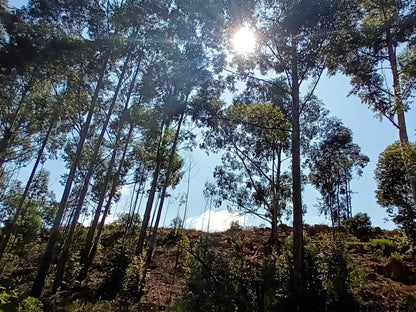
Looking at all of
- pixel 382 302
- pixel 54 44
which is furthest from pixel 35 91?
pixel 382 302

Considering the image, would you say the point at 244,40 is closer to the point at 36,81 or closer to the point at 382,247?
the point at 382,247

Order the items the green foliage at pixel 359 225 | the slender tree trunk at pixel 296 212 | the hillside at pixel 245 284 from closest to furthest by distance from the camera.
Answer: the hillside at pixel 245 284 < the slender tree trunk at pixel 296 212 < the green foliage at pixel 359 225

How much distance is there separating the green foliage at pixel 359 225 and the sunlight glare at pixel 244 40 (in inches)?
478

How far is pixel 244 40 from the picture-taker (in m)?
9.18

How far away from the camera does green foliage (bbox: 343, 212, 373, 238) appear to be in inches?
655

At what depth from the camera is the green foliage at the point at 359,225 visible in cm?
1664

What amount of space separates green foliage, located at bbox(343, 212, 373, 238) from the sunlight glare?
39.9ft

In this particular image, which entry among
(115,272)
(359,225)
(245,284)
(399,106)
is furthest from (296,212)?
(359,225)

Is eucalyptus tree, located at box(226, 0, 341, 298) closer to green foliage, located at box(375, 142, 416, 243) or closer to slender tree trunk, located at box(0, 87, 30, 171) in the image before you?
green foliage, located at box(375, 142, 416, 243)

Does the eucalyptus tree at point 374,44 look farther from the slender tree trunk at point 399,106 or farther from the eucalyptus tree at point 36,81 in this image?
the eucalyptus tree at point 36,81

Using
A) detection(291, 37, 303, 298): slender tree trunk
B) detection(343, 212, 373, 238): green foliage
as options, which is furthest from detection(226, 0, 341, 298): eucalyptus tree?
detection(343, 212, 373, 238): green foliage

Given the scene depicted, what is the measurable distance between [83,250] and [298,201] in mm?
9079

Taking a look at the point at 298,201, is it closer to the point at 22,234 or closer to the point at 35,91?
the point at 35,91

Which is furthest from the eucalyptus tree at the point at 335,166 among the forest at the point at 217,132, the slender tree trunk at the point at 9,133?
the slender tree trunk at the point at 9,133
